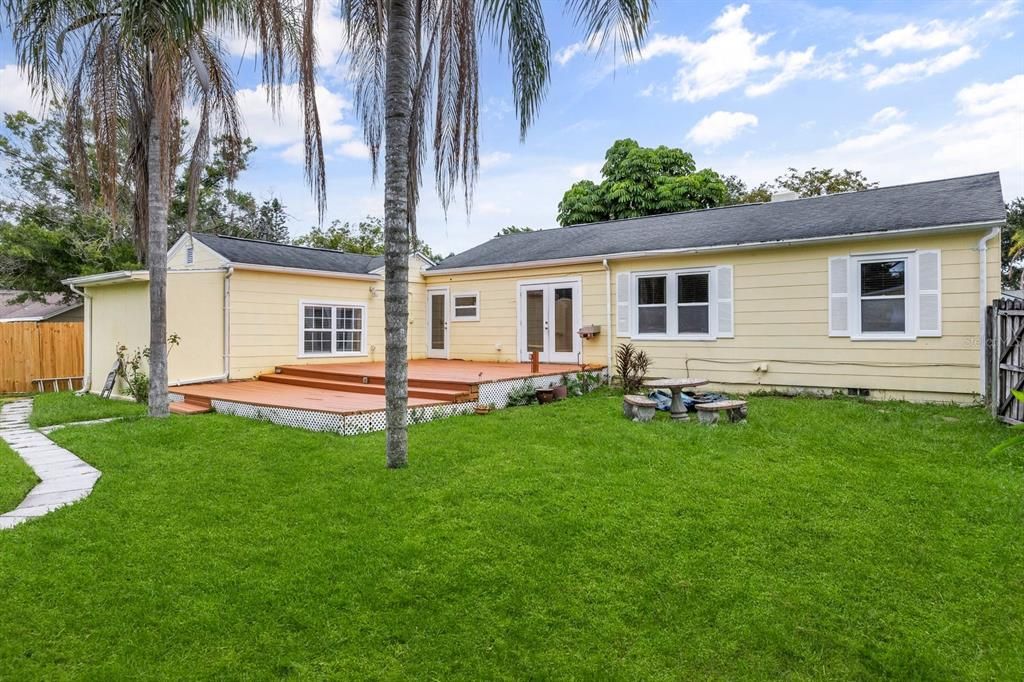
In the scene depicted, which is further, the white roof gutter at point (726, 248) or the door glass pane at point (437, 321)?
the door glass pane at point (437, 321)

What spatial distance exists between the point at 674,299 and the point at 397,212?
6.91 metres

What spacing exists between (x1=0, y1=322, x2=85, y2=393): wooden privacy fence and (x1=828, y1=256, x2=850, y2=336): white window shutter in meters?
16.7

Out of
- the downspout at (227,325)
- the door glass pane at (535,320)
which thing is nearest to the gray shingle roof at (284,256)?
the downspout at (227,325)

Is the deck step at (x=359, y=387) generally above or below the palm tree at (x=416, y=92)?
below

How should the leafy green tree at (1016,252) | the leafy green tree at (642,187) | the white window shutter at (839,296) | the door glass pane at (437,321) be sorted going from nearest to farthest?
the white window shutter at (839,296) < the door glass pane at (437,321) < the leafy green tree at (642,187) < the leafy green tree at (1016,252)

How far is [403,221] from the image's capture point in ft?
16.6

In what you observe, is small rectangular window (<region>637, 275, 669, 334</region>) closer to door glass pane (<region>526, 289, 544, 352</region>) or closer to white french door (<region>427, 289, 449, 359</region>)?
door glass pane (<region>526, 289, 544, 352</region>)

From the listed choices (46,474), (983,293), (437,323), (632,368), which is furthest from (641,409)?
(437,323)

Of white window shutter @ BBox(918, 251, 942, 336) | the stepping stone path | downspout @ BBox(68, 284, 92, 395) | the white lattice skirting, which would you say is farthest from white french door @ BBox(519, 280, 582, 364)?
downspout @ BBox(68, 284, 92, 395)

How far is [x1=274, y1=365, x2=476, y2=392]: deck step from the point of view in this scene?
8733 millimetres

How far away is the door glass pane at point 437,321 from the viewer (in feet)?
45.5

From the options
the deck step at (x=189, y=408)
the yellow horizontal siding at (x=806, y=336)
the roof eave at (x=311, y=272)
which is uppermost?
the roof eave at (x=311, y=272)

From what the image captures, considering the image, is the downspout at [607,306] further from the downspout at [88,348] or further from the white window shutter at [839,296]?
the downspout at [88,348]

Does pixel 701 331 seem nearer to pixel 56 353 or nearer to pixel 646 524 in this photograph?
pixel 646 524
